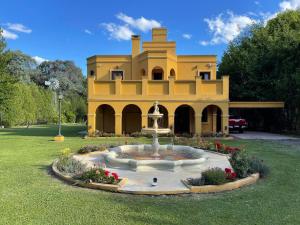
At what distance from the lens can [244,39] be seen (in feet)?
132

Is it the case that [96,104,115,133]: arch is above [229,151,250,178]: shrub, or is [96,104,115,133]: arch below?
above

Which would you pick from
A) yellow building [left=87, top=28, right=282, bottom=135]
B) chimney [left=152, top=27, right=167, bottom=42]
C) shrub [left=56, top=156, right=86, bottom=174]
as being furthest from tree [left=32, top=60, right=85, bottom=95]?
shrub [left=56, top=156, right=86, bottom=174]

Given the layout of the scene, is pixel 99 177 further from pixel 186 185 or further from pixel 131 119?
pixel 131 119

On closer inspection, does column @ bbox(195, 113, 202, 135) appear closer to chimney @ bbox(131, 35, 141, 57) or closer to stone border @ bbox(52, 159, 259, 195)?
chimney @ bbox(131, 35, 141, 57)

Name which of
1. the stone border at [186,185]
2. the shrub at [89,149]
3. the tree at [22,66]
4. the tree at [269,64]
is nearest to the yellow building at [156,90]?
the tree at [269,64]

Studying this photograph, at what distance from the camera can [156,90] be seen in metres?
24.5

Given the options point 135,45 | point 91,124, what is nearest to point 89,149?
point 91,124

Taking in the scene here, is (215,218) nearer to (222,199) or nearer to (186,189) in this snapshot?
(222,199)

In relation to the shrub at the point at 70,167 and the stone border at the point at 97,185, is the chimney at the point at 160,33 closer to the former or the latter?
the shrub at the point at 70,167

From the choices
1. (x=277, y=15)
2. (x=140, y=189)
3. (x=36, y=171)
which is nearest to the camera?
(x=140, y=189)

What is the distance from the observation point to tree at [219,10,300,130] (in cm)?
2727

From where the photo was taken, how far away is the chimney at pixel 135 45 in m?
29.3

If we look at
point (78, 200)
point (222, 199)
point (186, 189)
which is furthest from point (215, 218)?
point (78, 200)

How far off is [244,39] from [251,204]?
36.4 meters
